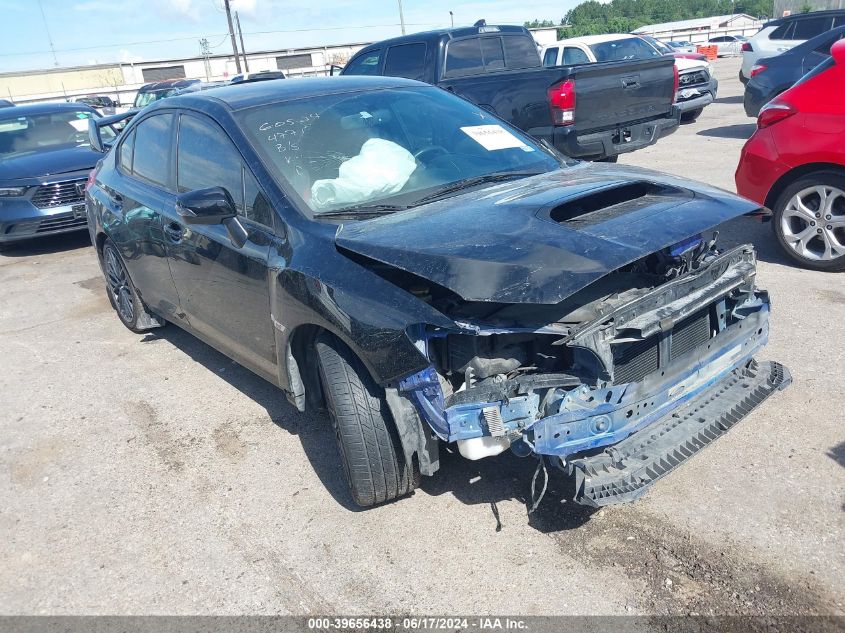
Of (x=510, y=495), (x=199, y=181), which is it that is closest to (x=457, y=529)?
(x=510, y=495)

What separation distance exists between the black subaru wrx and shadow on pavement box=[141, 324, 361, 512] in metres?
3.97

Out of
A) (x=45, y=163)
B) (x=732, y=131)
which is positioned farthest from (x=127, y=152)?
(x=732, y=131)

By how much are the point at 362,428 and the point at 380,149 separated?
5.05ft

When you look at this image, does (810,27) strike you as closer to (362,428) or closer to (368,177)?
(368,177)

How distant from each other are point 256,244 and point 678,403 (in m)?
2.05

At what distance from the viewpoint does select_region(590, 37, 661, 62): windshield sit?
42.0 ft

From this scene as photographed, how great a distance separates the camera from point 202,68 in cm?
5909

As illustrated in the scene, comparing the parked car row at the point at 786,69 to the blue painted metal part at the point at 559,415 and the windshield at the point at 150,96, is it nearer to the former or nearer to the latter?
the blue painted metal part at the point at 559,415

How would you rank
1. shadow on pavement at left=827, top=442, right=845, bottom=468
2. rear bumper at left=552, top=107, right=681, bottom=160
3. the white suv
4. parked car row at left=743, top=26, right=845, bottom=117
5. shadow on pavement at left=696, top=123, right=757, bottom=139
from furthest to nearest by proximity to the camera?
the white suv → shadow on pavement at left=696, top=123, right=757, bottom=139 → parked car row at left=743, top=26, right=845, bottom=117 → rear bumper at left=552, top=107, right=681, bottom=160 → shadow on pavement at left=827, top=442, right=845, bottom=468

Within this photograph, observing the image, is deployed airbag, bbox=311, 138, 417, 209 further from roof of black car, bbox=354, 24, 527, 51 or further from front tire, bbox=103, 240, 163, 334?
roof of black car, bbox=354, 24, 527, 51

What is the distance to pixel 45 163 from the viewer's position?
349 inches

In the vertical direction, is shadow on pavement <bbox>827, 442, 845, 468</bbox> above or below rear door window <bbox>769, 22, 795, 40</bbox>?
below

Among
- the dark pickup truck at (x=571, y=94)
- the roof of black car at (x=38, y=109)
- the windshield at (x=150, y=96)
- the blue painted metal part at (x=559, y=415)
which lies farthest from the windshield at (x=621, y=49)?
the windshield at (x=150, y=96)

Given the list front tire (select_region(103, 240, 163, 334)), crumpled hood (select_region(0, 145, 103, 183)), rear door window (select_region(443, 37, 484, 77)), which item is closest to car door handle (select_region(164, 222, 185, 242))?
front tire (select_region(103, 240, 163, 334))
